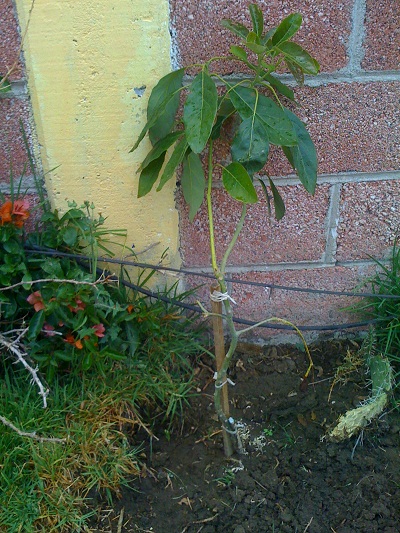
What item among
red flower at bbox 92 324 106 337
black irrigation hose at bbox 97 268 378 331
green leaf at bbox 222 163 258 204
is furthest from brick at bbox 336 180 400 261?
red flower at bbox 92 324 106 337

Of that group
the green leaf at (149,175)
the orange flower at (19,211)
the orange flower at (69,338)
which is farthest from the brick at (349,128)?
the orange flower at (69,338)

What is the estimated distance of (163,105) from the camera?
1336mm

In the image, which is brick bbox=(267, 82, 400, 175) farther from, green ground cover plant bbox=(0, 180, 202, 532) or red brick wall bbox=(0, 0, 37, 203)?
red brick wall bbox=(0, 0, 37, 203)

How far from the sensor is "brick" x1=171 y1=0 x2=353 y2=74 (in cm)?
150

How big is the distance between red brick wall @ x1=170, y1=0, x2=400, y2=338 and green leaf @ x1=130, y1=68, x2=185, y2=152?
0.17 meters

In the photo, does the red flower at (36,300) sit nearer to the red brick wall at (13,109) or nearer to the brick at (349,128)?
the red brick wall at (13,109)

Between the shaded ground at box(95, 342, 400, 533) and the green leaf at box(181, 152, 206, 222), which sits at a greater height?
the green leaf at box(181, 152, 206, 222)

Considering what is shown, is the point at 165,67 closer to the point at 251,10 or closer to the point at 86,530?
the point at 251,10

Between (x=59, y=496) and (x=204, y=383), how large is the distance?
562mm

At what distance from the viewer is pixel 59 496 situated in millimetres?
1398

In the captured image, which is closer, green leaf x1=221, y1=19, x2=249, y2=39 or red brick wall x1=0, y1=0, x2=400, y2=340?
green leaf x1=221, y1=19, x2=249, y2=39

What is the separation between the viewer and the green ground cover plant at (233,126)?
1.25 m

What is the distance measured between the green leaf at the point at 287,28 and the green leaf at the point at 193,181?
0.34 meters

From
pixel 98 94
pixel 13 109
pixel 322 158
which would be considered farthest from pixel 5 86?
pixel 322 158
